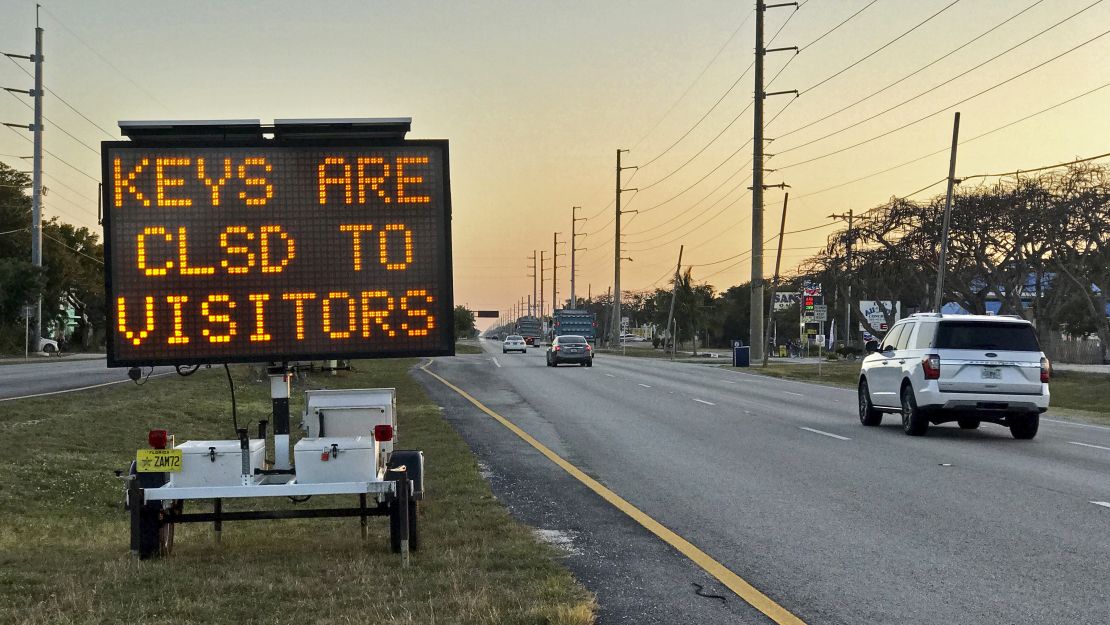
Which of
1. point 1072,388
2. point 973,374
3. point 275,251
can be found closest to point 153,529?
point 275,251

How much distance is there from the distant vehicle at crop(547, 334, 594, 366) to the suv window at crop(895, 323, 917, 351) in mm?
31425

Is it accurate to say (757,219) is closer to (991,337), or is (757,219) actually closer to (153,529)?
(991,337)

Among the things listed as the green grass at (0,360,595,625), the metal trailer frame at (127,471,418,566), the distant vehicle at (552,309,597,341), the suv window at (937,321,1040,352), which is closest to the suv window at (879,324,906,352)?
the suv window at (937,321,1040,352)

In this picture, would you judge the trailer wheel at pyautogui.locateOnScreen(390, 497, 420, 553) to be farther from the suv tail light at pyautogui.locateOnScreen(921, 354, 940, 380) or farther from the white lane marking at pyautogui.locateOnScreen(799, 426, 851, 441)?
the suv tail light at pyautogui.locateOnScreen(921, 354, 940, 380)

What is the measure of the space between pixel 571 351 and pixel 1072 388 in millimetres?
21986

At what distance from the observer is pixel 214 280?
26.5ft

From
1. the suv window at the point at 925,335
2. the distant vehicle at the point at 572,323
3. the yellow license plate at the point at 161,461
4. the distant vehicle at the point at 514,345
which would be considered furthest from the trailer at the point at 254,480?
the distant vehicle at the point at 572,323

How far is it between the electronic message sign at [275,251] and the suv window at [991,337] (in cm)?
1227

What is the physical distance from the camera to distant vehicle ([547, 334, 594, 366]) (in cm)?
5150

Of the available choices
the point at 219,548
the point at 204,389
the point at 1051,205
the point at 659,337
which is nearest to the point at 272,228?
the point at 219,548

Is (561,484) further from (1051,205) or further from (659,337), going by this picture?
(659,337)

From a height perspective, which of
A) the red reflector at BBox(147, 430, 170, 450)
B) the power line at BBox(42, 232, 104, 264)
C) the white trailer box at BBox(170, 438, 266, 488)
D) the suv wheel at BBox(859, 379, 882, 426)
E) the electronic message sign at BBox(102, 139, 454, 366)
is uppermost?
the power line at BBox(42, 232, 104, 264)

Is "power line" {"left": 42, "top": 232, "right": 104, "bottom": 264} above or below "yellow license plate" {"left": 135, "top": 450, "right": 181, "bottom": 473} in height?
above

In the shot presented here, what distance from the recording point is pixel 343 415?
840 centimetres
